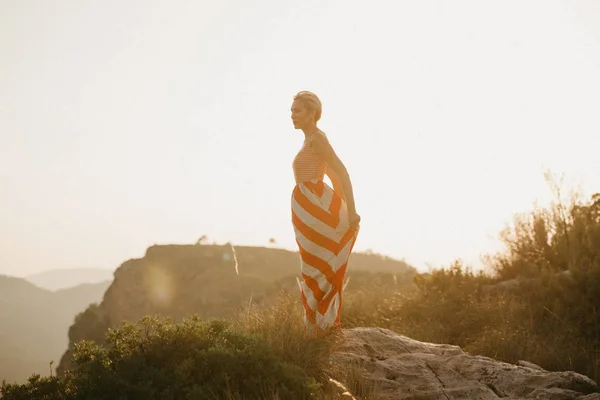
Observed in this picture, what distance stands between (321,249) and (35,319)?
284ft

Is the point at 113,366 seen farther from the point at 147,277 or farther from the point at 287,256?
the point at 287,256

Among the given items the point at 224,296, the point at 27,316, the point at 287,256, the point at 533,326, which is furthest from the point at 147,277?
the point at 27,316

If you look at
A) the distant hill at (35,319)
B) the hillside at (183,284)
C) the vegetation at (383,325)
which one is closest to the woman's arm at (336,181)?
the vegetation at (383,325)

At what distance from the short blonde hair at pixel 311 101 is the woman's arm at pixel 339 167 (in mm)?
324

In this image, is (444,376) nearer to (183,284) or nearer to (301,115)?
(301,115)

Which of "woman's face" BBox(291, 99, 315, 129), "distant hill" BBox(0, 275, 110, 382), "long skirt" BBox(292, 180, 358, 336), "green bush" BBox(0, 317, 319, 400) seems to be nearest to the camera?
"green bush" BBox(0, 317, 319, 400)

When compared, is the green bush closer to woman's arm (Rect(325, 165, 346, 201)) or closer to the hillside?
woman's arm (Rect(325, 165, 346, 201))

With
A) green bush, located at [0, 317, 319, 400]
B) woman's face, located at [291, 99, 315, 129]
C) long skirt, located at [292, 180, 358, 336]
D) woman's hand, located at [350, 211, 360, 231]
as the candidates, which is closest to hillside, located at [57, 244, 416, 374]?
long skirt, located at [292, 180, 358, 336]

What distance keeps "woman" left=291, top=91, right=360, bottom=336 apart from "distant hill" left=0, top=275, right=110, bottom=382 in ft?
167

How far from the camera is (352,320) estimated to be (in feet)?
27.2

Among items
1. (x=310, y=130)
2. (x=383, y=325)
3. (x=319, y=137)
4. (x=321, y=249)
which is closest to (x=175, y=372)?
(x=321, y=249)

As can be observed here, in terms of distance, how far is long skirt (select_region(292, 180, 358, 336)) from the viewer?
16.7ft

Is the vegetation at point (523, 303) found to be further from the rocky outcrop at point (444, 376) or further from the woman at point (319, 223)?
Answer: the woman at point (319, 223)

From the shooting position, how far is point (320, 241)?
5.10 meters
